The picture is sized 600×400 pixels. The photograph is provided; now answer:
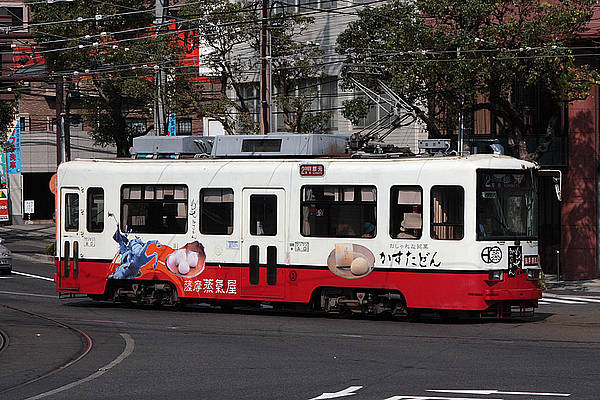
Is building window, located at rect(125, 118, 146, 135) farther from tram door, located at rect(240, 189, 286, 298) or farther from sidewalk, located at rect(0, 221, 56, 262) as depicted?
tram door, located at rect(240, 189, 286, 298)

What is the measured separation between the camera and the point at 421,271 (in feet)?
62.1

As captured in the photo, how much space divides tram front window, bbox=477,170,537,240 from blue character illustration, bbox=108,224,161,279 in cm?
705

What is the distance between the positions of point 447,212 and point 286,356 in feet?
17.7

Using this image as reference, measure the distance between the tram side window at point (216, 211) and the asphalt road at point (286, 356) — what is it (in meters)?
1.87

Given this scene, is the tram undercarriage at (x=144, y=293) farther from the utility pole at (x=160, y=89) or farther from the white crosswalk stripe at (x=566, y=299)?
the utility pole at (x=160, y=89)

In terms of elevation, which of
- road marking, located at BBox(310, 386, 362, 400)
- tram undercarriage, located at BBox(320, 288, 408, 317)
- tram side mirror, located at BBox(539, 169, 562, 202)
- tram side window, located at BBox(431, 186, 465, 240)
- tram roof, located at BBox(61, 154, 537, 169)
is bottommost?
road marking, located at BBox(310, 386, 362, 400)

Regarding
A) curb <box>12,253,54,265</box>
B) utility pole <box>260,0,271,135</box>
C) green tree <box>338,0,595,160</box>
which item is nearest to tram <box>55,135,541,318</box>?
green tree <box>338,0,595,160</box>

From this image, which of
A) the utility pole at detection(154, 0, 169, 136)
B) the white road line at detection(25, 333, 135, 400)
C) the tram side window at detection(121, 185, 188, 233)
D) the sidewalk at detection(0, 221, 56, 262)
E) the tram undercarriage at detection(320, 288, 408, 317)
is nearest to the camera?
Result: the white road line at detection(25, 333, 135, 400)

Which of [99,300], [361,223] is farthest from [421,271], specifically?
[99,300]

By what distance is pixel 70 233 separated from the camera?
2272cm

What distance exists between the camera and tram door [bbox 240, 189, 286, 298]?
66.8 ft

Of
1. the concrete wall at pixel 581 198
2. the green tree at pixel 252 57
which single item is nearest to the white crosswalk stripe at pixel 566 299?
the concrete wall at pixel 581 198

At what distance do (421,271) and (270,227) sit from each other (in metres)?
3.32

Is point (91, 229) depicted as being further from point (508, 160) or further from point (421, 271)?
point (508, 160)
